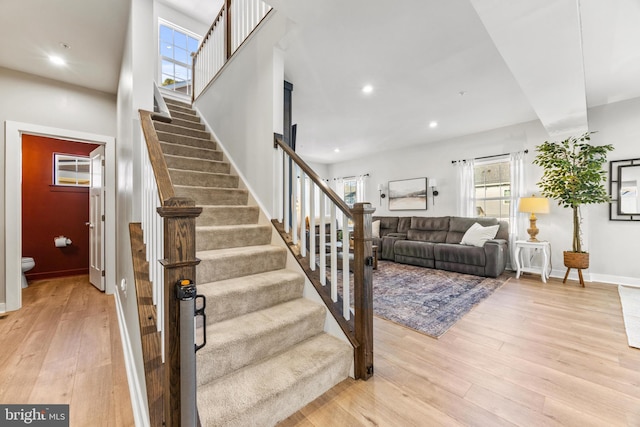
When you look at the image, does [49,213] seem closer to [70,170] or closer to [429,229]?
Result: [70,170]

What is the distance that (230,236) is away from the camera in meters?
2.28

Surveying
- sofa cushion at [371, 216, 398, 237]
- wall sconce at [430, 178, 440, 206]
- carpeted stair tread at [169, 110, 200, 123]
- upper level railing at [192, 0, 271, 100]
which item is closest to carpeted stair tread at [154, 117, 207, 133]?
carpeted stair tread at [169, 110, 200, 123]

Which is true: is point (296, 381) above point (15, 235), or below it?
below

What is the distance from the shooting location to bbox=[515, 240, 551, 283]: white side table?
153 inches

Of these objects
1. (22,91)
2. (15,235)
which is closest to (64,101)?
(22,91)

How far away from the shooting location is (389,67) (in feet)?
9.36

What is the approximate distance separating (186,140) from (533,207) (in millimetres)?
5114

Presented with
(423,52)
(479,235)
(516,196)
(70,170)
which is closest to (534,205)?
(516,196)

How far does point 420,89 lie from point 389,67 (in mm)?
706

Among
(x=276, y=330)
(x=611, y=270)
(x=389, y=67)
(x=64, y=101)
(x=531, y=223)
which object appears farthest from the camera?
(x=531, y=223)

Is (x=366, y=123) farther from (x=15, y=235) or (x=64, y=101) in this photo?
(x=15, y=235)

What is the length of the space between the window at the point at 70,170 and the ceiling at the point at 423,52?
1719 millimetres

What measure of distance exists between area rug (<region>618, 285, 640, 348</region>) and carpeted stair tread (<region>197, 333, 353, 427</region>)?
2.41 m

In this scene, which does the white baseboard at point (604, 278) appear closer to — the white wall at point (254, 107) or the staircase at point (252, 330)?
the staircase at point (252, 330)
